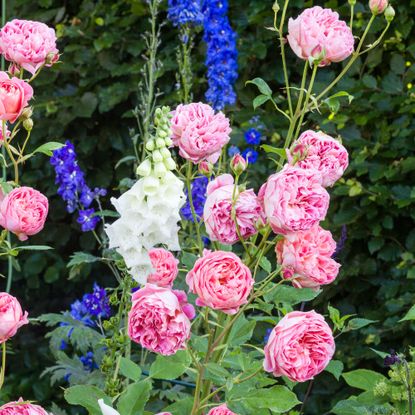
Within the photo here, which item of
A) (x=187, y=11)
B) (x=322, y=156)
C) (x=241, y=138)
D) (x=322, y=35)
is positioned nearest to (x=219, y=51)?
(x=187, y=11)

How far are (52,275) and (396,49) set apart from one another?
5.23 feet

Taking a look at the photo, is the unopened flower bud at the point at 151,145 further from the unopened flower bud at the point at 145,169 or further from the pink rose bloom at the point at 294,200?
the pink rose bloom at the point at 294,200

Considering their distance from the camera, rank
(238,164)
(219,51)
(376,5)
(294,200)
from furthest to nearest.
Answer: (219,51) < (376,5) < (238,164) < (294,200)

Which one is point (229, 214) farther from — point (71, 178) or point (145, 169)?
point (71, 178)

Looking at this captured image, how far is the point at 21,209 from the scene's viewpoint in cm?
143

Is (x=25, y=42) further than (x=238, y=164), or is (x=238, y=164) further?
(x=25, y=42)

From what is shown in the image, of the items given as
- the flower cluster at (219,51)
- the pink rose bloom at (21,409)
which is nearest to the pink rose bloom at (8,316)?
the pink rose bloom at (21,409)

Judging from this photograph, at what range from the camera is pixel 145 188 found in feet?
4.19

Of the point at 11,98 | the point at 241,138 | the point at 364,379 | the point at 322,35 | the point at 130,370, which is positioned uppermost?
the point at 322,35

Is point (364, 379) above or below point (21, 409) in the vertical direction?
below

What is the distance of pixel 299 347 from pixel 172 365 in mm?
238

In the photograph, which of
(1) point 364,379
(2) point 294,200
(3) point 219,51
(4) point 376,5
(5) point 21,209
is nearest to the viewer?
(2) point 294,200

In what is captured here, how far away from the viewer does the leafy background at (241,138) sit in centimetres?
292

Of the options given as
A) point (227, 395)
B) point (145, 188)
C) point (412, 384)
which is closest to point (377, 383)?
point (412, 384)
